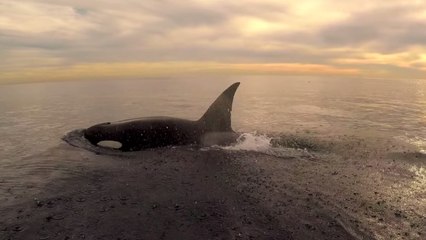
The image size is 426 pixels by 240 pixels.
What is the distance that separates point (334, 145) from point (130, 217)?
39.2 ft

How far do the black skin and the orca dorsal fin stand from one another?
0.49 metres

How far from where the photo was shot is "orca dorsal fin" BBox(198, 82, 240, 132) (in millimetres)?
17531

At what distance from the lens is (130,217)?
8.34 meters

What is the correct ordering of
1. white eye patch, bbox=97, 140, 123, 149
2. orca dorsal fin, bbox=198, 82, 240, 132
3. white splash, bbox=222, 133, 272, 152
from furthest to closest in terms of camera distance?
orca dorsal fin, bbox=198, 82, 240, 132
white eye patch, bbox=97, 140, 123, 149
white splash, bbox=222, 133, 272, 152

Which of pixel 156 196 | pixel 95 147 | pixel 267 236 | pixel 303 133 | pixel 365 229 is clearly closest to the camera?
pixel 267 236

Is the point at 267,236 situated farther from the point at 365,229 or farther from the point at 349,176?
the point at 349,176

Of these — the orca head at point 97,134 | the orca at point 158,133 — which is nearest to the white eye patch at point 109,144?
the orca at point 158,133

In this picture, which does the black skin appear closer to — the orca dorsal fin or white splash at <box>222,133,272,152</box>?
the orca dorsal fin

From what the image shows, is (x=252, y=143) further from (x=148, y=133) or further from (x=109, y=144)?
(x=109, y=144)

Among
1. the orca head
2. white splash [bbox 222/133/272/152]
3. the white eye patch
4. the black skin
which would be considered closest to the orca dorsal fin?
the black skin

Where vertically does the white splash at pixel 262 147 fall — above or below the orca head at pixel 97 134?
below

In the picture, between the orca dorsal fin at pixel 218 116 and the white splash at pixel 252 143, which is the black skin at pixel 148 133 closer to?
the orca dorsal fin at pixel 218 116

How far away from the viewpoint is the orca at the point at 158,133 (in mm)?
16109

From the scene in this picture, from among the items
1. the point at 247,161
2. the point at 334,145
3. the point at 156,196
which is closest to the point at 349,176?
the point at 247,161
